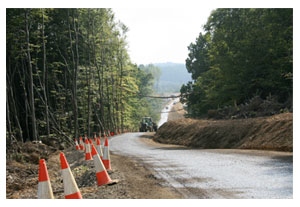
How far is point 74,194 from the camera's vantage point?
20.1 ft

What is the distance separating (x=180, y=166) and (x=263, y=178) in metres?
3.22

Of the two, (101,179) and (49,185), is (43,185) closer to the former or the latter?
(49,185)

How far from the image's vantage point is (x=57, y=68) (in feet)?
111

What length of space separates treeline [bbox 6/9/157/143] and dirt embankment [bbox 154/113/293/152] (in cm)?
936

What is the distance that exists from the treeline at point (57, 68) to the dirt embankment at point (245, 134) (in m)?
9.36

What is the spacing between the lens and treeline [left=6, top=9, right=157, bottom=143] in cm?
2378

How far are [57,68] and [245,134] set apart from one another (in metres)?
20.6

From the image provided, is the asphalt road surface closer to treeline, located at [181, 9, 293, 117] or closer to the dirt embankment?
the dirt embankment

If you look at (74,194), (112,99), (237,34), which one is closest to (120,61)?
(112,99)

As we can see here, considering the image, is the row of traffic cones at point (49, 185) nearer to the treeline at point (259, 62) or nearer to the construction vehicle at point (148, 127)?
the treeline at point (259, 62)

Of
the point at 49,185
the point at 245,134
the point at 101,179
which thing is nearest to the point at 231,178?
the point at 101,179

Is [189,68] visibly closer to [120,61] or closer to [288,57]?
[120,61]

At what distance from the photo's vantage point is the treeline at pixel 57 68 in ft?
78.0

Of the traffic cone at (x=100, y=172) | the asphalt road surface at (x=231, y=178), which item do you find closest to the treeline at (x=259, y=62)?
the asphalt road surface at (x=231, y=178)
